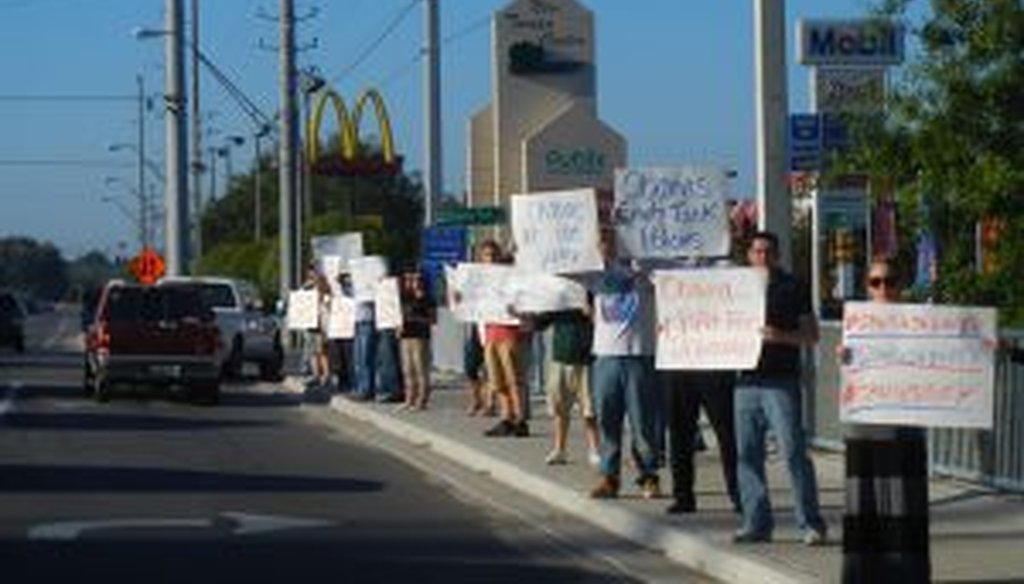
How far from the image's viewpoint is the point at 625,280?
1644cm

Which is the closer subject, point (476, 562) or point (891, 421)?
point (891, 421)

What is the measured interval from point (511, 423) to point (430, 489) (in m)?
4.02

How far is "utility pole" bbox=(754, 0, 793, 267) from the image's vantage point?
18391 millimetres

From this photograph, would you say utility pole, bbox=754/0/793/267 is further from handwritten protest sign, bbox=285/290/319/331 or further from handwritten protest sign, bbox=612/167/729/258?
handwritten protest sign, bbox=285/290/319/331

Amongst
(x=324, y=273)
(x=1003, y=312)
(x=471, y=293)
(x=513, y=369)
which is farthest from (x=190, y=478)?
(x=324, y=273)

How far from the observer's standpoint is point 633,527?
1505 centimetres

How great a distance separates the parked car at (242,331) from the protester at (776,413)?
25241mm

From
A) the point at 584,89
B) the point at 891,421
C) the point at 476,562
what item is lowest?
the point at 476,562

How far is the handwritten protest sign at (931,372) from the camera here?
11680 millimetres

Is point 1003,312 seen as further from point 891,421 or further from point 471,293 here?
point 471,293

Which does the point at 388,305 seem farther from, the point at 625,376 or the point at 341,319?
the point at 625,376

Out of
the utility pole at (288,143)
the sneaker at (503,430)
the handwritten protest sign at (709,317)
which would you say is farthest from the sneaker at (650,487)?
the utility pole at (288,143)

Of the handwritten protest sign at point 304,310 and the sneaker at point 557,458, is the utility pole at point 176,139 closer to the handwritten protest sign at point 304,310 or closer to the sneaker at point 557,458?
the handwritten protest sign at point 304,310

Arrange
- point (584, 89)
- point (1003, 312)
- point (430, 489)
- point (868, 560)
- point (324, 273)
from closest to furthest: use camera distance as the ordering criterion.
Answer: point (868, 560), point (1003, 312), point (430, 489), point (324, 273), point (584, 89)
